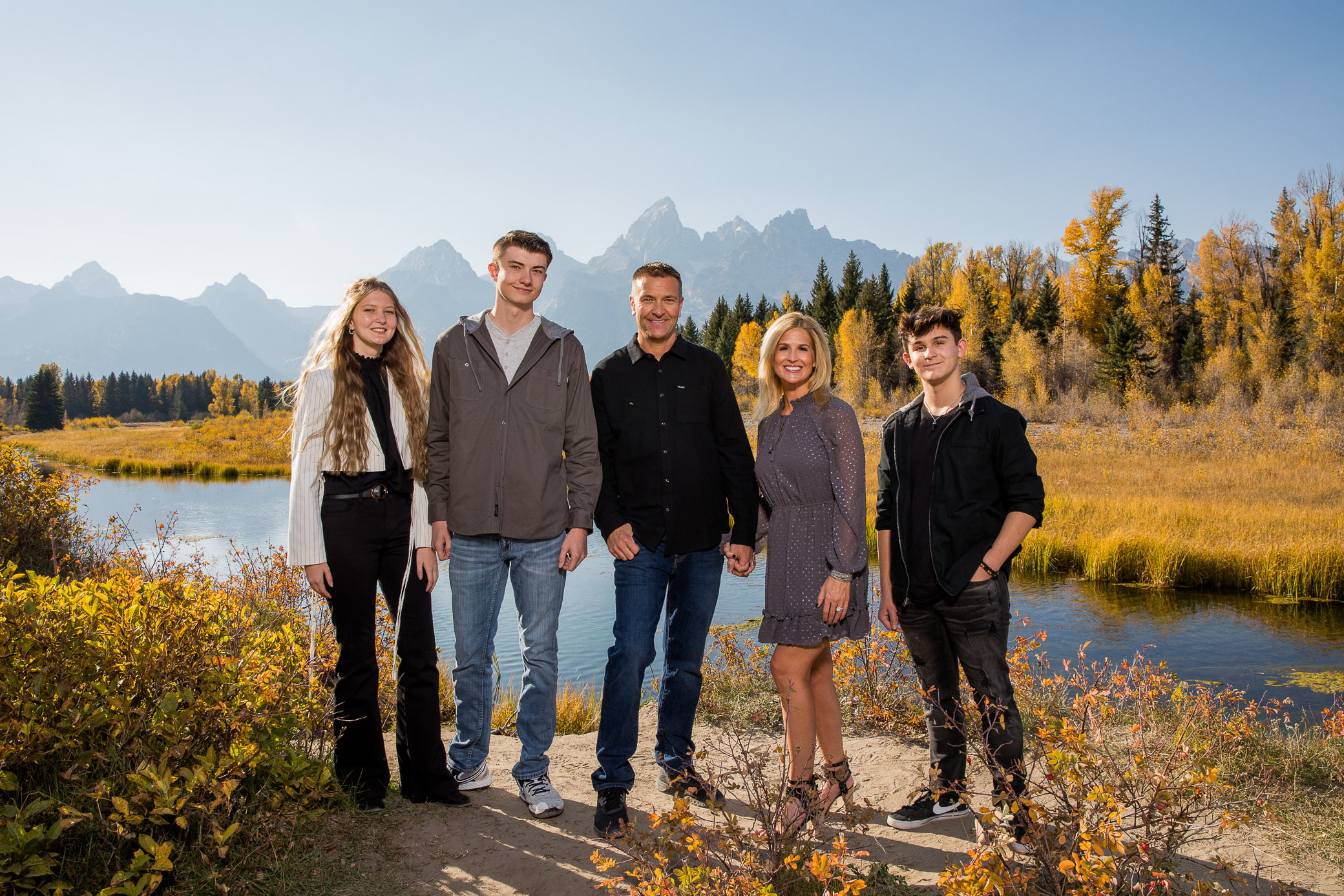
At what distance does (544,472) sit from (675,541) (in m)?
0.73

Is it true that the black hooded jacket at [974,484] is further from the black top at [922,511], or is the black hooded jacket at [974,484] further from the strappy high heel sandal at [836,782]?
the strappy high heel sandal at [836,782]

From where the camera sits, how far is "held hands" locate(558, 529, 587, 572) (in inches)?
142

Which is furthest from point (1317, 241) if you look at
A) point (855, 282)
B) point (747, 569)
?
point (747, 569)

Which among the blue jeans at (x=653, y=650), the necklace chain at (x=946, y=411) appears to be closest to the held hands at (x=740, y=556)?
the blue jeans at (x=653, y=650)

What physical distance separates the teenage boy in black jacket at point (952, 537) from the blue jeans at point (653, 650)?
3.03 ft

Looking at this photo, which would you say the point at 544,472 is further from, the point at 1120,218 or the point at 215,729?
the point at 1120,218

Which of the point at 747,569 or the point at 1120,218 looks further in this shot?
the point at 1120,218

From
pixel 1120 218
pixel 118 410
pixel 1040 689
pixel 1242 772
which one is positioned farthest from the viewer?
pixel 118 410

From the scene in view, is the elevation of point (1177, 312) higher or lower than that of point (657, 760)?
higher

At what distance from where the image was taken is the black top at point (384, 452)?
3.44 metres

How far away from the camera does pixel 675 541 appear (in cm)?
357

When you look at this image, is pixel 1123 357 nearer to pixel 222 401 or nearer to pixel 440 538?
pixel 440 538

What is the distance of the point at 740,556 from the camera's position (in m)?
3.57

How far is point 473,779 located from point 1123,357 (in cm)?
4253
